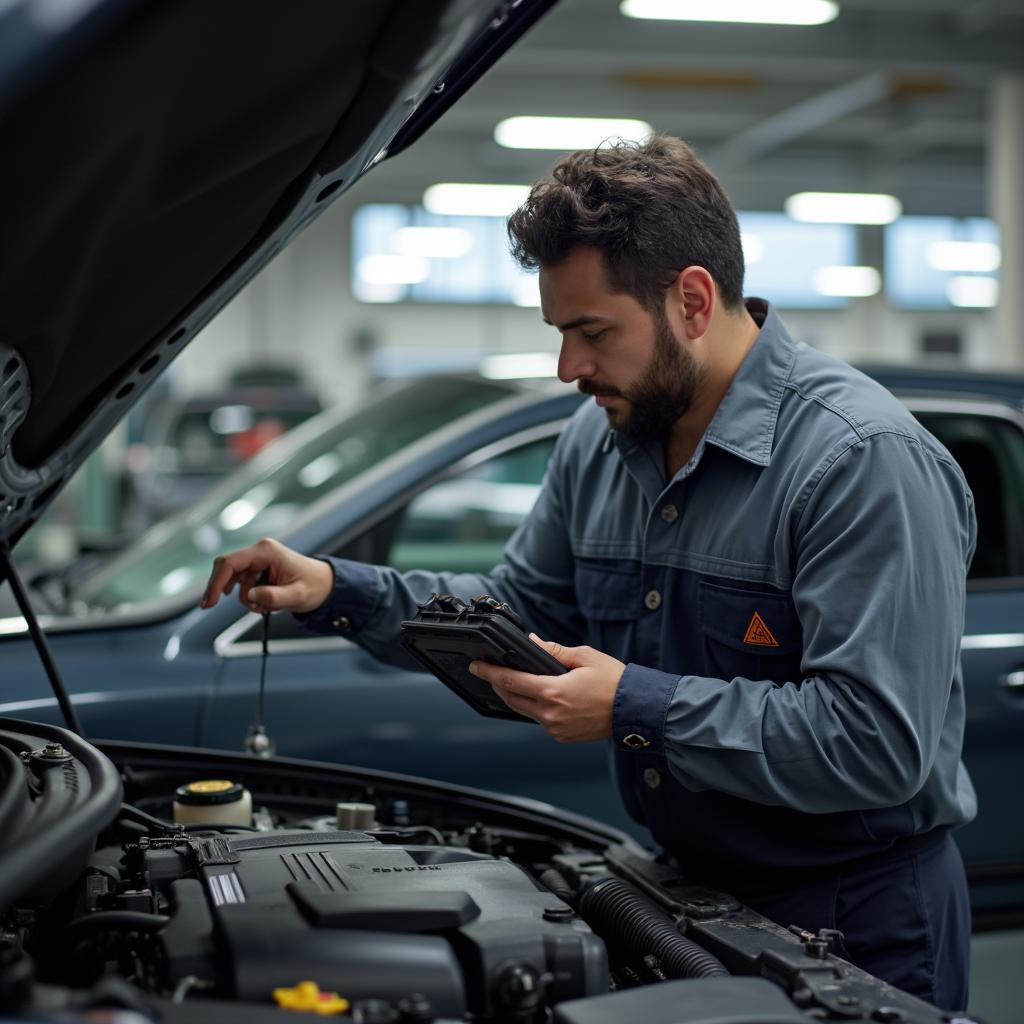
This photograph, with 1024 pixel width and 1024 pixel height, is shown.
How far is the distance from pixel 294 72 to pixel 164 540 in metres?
2.43

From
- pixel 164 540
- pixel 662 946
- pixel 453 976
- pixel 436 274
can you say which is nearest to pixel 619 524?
pixel 662 946

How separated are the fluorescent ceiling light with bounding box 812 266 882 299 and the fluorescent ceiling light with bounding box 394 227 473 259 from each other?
538cm

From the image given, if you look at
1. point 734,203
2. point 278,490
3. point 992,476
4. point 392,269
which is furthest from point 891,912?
point 392,269

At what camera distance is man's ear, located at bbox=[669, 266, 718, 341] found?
1899 mm

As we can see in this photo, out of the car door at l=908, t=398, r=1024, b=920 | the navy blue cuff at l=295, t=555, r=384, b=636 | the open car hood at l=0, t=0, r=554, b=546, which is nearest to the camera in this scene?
the open car hood at l=0, t=0, r=554, b=546

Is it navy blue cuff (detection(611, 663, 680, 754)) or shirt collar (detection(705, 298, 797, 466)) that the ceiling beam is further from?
navy blue cuff (detection(611, 663, 680, 754))

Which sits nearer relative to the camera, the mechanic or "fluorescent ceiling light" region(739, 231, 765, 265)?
the mechanic

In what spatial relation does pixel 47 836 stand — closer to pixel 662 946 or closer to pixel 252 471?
pixel 662 946

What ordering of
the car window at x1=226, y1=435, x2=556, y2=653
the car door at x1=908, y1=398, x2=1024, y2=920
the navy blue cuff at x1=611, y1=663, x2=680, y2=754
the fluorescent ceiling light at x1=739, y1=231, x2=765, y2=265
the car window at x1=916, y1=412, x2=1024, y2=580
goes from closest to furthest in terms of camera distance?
the navy blue cuff at x1=611, y1=663, x2=680, y2=754 < the car door at x1=908, y1=398, x2=1024, y2=920 < the car window at x1=226, y1=435, x2=556, y2=653 < the car window at x1=916, y1=412, x2=1024, y2=580 < the fluorescent ceiling light at x1=739, y1=231, x2=765, y2=265

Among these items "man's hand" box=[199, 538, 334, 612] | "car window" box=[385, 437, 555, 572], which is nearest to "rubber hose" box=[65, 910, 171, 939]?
"man's hand" box=[199, 538, 334, 612]

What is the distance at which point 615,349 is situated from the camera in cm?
192

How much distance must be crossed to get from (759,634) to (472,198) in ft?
48.4

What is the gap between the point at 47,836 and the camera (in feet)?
4.28

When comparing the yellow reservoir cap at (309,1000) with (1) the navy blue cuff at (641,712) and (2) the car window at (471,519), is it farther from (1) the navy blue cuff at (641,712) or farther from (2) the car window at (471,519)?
(2) the car window at (471,519)
